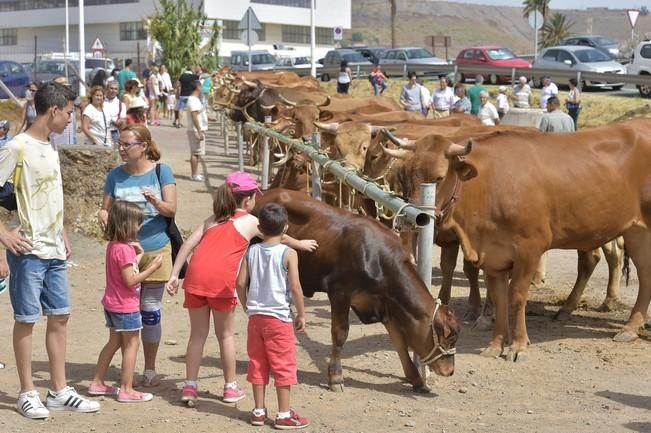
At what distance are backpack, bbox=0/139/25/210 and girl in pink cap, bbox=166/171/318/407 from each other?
1145mm

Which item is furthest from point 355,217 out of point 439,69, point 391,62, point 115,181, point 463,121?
point 391,62

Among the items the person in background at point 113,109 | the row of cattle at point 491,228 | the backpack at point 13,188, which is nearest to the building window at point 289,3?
the person in background at point 113,109

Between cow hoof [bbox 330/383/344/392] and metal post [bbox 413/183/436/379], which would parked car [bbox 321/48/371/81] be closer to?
metal post [bbox 413/183/436/379]

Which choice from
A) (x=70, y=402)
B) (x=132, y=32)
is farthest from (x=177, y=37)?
(x=132, y=32)

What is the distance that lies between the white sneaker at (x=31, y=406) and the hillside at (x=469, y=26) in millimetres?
127728

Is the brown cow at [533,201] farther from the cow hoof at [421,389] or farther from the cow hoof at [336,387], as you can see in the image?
the cow hoof at [336,387]

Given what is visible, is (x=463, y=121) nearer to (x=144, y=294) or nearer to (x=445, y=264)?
(x=445, y=264)

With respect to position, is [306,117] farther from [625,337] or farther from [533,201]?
[625,337]

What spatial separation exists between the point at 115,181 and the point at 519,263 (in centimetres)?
347

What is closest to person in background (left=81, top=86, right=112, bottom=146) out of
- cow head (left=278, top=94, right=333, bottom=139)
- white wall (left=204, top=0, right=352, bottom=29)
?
cow head (left=278, top=94, right=333, bottom=139)

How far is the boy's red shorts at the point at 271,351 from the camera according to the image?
6.80 metres

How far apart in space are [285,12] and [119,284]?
3314 inches

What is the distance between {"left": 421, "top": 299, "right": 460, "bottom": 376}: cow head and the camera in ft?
24.5

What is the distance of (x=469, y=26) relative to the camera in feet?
556
